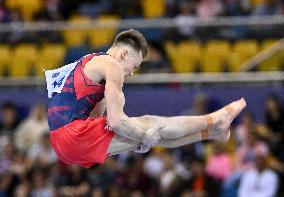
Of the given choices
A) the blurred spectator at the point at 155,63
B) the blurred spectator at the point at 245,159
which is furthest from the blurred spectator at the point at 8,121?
the blurred spectator at the point at 245,159

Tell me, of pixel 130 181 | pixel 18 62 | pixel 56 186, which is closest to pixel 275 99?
pixel 130 181

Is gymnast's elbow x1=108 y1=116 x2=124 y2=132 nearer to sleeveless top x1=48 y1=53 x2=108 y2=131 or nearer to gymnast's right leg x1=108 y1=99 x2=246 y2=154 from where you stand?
gymnast's right leg x1=108 y1=99 x2=246 y2=154

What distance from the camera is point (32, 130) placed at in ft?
51.2

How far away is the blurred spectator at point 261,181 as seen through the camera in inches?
520

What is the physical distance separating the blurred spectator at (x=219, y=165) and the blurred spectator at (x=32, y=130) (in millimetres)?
3021

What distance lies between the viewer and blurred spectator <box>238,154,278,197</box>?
43.4ft

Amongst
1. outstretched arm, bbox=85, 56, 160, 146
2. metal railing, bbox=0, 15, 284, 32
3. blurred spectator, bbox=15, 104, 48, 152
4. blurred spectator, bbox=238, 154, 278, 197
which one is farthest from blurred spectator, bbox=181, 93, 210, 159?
outstretched arm, bbox=85, 56, 160, 146

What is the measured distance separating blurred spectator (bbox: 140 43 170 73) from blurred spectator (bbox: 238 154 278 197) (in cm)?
345

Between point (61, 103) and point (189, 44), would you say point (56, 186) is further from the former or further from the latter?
point (61, 103)

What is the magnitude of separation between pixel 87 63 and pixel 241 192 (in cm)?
485

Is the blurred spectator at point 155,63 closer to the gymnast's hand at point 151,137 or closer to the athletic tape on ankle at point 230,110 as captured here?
the athletic tape on ankle at point 230,110

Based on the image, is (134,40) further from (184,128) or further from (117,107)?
(184,128)

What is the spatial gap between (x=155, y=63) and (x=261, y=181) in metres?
3.71

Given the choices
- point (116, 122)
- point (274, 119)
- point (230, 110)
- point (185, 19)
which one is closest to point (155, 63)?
point (185, 19)
